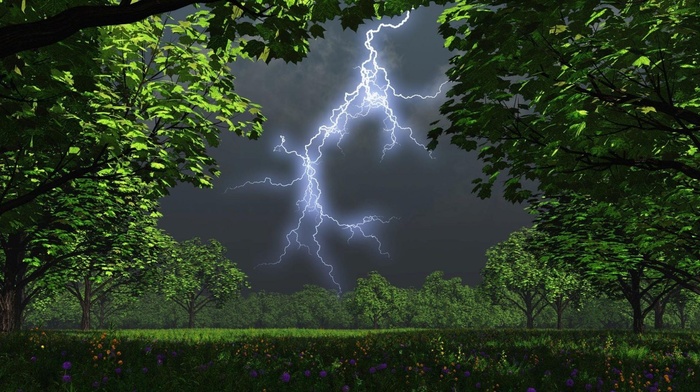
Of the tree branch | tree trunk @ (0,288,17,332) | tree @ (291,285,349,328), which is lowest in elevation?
tree @ (291,285,349,328)

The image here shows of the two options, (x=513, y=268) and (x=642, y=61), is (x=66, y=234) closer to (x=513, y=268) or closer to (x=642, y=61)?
(x=642, y=61)

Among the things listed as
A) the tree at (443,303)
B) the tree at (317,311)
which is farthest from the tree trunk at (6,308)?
the tree at (317,311)

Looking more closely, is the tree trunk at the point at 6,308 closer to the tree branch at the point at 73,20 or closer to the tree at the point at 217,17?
the tree at the point at 217,17

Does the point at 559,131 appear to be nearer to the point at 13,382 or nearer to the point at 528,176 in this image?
the point at 528,176

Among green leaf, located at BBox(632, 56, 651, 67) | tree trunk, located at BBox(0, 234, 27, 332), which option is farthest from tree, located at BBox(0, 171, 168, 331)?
green leaf, located at BBox(632, 56, 651, 67)

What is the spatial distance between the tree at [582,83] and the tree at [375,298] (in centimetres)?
6921

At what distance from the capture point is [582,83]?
6.11 m

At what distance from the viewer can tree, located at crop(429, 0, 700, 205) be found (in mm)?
5250

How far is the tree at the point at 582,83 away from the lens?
5250mm

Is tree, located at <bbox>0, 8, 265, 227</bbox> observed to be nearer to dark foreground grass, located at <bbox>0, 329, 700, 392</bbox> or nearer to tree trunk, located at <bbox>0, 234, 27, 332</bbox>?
dark foreground grass, located at <bbox>0, 329, 700, 392</bbox>

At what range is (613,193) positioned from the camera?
7.97 m

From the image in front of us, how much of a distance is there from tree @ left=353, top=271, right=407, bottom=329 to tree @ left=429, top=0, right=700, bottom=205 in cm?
6921

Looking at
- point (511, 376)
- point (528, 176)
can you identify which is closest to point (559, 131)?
point (528, 176)

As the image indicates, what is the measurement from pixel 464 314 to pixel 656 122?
73836 mm
